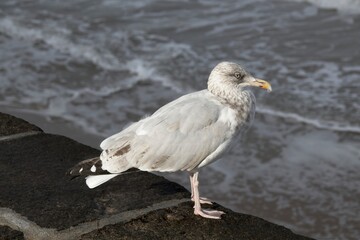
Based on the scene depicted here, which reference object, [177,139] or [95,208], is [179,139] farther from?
[95,208]

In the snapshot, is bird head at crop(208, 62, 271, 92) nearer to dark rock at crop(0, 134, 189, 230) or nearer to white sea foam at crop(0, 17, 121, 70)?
dark rock at crop(0, 134, 189, 230)

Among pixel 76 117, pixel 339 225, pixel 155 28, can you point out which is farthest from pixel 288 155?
pixel 155 28

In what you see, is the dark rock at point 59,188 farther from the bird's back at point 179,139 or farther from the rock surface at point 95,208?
the bird's back at point 179,139

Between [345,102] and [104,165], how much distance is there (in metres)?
3.88

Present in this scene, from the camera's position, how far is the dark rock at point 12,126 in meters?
3.58

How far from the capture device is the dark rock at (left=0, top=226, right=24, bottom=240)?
8.73ft

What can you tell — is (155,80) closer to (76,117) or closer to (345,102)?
(76,117)

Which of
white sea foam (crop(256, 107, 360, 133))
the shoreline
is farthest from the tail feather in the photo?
white sea foam (crop(256, 107, 360, 133))

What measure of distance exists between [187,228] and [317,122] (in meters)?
3.29

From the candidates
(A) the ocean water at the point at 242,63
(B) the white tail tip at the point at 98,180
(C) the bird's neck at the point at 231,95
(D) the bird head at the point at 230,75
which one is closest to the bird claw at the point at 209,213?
(B) the white tail tip at the point at 98,180

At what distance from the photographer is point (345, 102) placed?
6.36 meters

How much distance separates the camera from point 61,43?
8.48m

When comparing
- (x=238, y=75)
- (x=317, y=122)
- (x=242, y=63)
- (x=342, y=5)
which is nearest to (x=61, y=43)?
(x=242, y=63)

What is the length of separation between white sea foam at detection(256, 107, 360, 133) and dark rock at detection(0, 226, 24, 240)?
3.52 m
